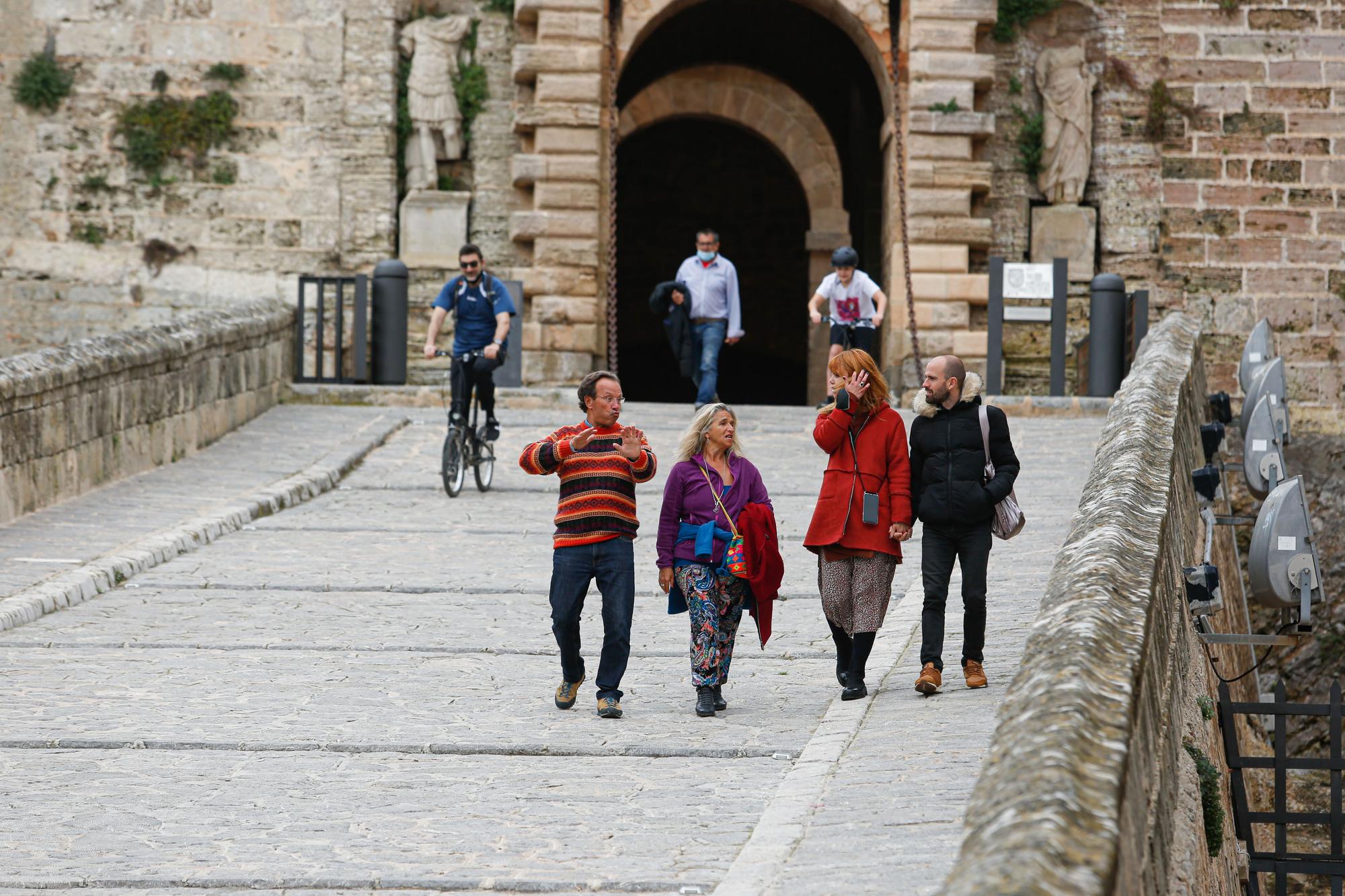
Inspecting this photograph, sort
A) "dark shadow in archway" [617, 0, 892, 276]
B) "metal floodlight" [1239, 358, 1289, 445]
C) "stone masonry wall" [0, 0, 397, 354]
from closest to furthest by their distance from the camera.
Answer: "metal floodlight" [1239, 358, 1289, 445]
"stone masonry wall" [0, 0, 397, 354]
"dark shadow in archway" [617, 0, 892, 276]

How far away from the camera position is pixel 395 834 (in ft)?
17.4

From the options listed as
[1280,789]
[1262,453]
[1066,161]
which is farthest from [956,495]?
[1066,161]

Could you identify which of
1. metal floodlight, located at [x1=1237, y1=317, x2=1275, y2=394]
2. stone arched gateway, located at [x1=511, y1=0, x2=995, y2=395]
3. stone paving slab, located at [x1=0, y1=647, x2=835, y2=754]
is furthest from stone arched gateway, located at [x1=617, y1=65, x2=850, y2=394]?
stone paving slab, located at [x1=0, y1=647, x2=835, y2=754]

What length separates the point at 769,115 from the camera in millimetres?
22359

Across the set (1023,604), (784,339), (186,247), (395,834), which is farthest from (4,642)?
(784,339)

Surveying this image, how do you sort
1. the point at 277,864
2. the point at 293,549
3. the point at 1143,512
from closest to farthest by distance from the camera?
1. the point at 277,864
2. the point at 1143,512
3. the point at 293,549

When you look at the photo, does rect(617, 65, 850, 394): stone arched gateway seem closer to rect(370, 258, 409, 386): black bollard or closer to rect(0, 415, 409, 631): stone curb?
rect(370, 258, 409, 386): black bollard

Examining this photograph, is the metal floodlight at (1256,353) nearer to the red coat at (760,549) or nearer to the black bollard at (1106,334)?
the black bollard at (1106,334)

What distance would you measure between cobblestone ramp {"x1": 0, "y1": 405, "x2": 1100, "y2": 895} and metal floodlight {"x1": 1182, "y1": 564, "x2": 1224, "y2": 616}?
74cm

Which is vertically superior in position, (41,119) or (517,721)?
(41,119)

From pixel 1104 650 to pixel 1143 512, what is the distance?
2.17 meters

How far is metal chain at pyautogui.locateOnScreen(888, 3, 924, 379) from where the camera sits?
58.5 feet

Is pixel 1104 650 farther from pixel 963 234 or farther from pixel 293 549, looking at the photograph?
pixel 963 234

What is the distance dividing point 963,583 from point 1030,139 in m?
12.9
